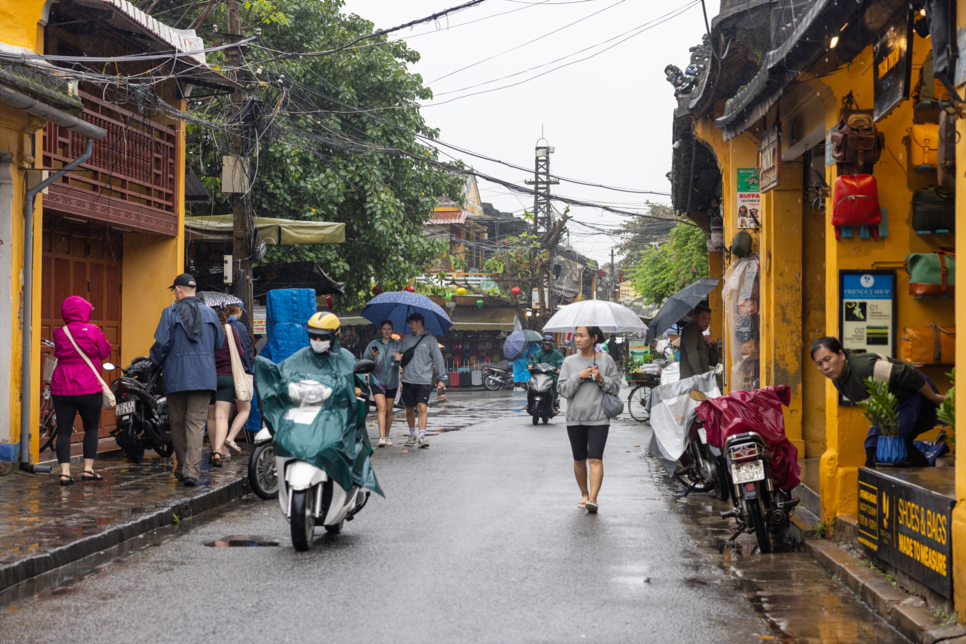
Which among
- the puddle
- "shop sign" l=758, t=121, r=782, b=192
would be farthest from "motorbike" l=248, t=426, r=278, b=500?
"shop sign" l=758, t=121, r=782, b=192

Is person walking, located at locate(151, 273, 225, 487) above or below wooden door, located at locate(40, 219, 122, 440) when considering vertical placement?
below

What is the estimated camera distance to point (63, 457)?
9273mm

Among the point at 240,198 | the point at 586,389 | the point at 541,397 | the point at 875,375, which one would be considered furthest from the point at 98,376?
the point at 541,397

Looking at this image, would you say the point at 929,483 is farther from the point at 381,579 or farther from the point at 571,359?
the point at 571,359

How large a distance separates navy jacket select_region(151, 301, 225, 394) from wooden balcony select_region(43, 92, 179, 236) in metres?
2.86

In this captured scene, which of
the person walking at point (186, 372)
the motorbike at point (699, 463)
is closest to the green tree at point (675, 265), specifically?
the motorbike at point (699, 463)

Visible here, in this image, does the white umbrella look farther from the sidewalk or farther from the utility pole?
the utility pole

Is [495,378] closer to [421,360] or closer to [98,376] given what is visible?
[421,360]

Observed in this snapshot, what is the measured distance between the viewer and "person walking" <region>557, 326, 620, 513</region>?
8711 millimetres

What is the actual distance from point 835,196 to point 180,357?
6.12 metres

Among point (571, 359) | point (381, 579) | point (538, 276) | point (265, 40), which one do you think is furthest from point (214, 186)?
point (538, 276)

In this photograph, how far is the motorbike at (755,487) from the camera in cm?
684

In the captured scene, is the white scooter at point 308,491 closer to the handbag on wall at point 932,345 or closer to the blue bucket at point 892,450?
the blue bucket at point 892,450

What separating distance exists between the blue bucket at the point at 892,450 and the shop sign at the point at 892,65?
7.25ft
